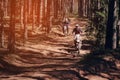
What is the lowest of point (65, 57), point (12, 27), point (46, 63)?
point (46, 63)

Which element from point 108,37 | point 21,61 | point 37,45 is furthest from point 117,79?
point 37,45

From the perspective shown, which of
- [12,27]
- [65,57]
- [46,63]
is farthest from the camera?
[65,57]

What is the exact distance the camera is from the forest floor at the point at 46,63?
1297cm

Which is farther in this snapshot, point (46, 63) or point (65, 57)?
point (65, 57)

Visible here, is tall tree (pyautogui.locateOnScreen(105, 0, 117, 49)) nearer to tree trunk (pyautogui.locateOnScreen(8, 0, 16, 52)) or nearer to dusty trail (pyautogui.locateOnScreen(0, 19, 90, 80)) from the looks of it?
dusty trail (pyautogui.locateOnScreen(0, 19, 90, 80))

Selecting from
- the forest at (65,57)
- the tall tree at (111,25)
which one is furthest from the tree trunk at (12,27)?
the tall tree at (111,25)

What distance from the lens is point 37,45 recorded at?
81.8 feet

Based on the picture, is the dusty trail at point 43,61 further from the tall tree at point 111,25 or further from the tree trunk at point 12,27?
the tall tree at point 111,25

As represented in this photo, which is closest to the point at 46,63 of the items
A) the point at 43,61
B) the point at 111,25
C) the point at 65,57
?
the point at 43,61

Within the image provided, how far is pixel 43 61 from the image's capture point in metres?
18.2

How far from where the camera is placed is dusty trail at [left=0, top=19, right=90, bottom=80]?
12.9 meters

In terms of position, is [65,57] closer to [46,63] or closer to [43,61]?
[43,61]

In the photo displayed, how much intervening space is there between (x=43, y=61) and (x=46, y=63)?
0.93 metres

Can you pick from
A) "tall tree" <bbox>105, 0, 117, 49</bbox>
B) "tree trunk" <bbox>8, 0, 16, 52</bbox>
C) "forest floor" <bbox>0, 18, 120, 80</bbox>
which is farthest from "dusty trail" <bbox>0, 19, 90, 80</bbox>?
"tall tree" <bbox>105, 0, 117, 49</bbox>
